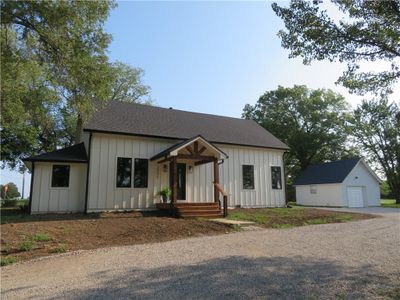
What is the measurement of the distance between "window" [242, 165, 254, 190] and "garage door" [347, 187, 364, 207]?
14.1 metres

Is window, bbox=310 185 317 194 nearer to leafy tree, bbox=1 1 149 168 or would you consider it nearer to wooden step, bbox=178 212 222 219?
wooden step, bbox=178 212 222 219

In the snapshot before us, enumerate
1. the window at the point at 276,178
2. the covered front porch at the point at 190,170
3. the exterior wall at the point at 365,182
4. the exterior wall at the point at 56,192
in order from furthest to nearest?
the exterior wall at the point at 365,182, the window at the point at 276,178, the exterior wall at the point at 56,192, the covered front porch at the point at 190,170

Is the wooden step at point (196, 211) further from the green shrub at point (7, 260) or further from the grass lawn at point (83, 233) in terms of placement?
the green shrub at point (7, 260)

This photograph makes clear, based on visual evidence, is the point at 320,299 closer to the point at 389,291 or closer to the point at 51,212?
the point at 389,291

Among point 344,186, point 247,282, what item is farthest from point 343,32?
point 344,186

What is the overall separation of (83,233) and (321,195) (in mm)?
25500

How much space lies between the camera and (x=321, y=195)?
3072cm

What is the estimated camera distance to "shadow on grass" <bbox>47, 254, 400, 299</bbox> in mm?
4793

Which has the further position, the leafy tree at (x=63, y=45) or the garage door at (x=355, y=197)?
the garage door at (x=355, y=197)

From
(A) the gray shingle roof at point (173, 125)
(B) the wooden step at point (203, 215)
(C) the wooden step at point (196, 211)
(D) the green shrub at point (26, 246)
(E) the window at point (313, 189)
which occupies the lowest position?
(D) the green shrub at point (26, 246)

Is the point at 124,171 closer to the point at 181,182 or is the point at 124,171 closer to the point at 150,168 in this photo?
the point at 150,168

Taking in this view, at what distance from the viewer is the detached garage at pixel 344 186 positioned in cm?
2875

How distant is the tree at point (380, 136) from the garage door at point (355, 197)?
40.0 ft

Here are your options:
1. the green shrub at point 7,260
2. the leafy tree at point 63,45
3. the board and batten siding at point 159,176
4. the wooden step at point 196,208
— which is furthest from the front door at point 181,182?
the green shrub at point 7,260
